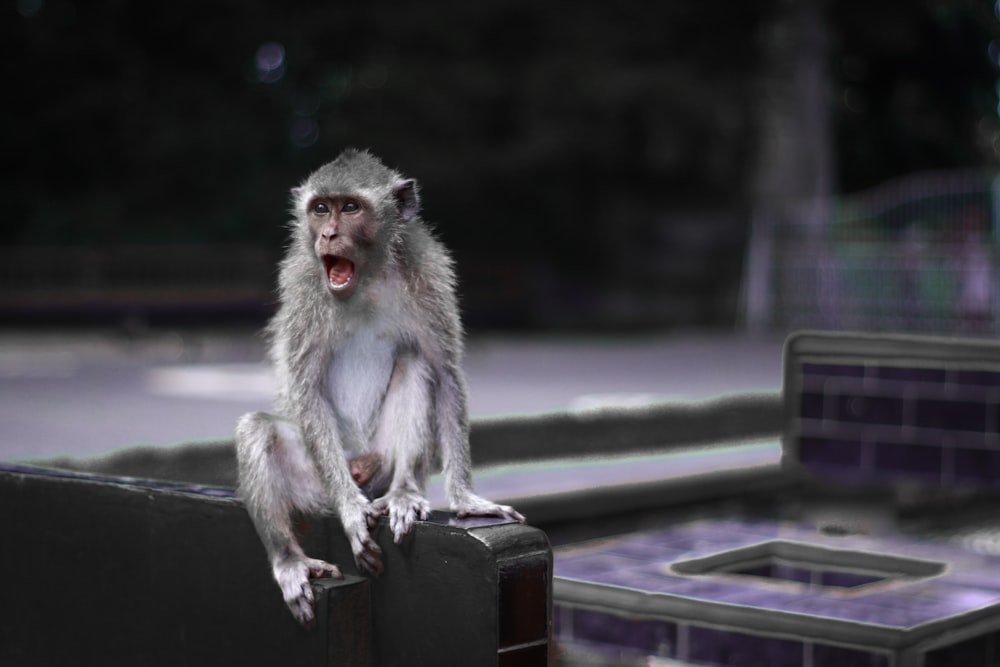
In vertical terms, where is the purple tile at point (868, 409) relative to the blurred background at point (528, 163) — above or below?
below

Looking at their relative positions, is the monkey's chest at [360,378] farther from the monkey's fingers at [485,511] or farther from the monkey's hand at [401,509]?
the monkey's fingers at [485,511]

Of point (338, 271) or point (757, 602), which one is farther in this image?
point (757, 602)

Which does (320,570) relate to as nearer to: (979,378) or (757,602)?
(757,602)

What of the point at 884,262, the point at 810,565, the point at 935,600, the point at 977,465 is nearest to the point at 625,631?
the point at 935,600

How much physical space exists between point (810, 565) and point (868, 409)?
1970 mm

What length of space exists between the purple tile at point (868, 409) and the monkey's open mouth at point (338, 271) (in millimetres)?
4365

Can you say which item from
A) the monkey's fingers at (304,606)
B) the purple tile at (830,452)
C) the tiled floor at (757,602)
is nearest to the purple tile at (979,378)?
the purple tile at (830,452)

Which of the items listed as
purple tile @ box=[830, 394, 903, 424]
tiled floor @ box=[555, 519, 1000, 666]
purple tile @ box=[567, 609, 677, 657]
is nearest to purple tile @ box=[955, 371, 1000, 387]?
purple tile @ box=[830, 394, 903, 424]

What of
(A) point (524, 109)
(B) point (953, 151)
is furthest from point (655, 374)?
(B) point (953, 151)

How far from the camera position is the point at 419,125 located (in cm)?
2475

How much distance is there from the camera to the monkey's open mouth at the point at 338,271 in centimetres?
356

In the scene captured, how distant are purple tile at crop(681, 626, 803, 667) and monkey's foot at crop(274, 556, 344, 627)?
5.21ft

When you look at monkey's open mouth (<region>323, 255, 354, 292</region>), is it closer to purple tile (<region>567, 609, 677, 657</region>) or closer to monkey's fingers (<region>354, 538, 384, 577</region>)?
monkey's fingers (<region>354, 538, 384, 577</region>)

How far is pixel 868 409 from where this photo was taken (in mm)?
7332
